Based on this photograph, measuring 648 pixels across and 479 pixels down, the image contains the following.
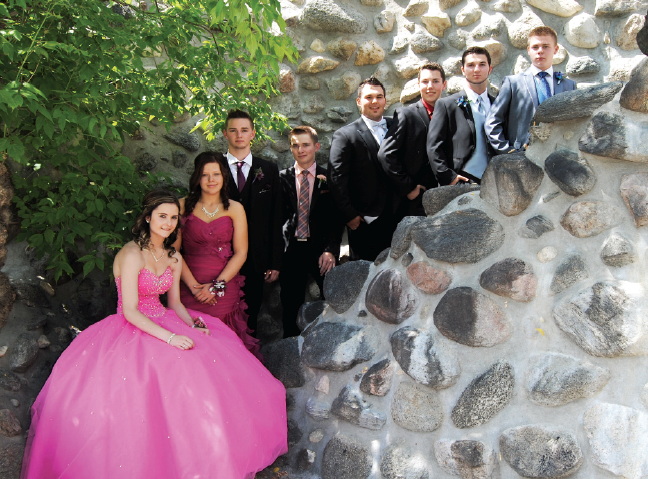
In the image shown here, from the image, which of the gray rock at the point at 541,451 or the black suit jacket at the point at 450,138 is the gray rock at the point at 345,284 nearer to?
the black suit jacket at the point at 450,138

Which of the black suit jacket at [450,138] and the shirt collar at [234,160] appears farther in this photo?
the shirt collar at [234,160]

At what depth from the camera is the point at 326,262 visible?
11.8ft

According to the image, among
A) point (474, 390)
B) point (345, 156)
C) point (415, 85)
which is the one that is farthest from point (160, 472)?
point (415, 85)

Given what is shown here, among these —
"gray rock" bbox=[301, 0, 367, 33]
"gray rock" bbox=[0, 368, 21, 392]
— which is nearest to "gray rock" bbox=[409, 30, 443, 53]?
"gray rock" bbox=[301, 0, 367, 33]

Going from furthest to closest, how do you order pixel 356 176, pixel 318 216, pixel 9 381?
pixel 318 216
pixel 356 176
pixel 9 381

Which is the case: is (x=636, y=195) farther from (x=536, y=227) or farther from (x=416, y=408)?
(x=416, y=408)

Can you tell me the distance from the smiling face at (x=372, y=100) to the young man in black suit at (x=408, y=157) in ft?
0.67

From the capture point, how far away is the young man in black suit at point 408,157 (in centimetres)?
348

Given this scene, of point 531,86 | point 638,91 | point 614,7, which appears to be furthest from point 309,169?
point 614,7

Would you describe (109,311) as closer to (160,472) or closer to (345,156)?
(160,472)

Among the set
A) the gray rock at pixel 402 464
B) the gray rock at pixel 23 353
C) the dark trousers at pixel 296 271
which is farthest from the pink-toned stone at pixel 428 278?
the gray rock at pixel 23 353

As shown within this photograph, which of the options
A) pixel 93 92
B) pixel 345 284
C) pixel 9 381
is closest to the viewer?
pixel 93 92

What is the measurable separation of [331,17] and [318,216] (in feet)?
5.12

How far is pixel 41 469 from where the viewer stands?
2494 mm
